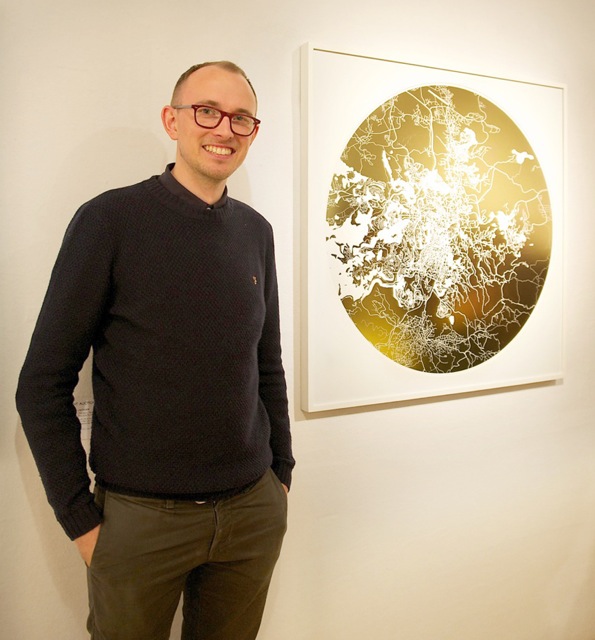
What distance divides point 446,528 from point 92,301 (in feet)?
4.70

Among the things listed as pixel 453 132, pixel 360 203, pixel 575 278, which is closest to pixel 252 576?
pixel 360 203

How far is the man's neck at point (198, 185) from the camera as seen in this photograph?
51.1 inches

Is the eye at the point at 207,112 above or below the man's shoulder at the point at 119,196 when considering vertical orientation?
above

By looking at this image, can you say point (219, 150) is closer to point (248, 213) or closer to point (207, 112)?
point (207, 112)

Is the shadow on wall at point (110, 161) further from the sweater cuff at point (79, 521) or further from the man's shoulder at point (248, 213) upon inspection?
the sweater cuff at point (79, 521)

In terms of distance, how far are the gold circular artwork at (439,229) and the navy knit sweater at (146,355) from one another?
20.7 inches

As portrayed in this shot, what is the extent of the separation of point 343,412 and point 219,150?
873mm

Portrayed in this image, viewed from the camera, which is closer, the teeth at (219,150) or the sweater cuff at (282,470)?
the teeth at (219,150)

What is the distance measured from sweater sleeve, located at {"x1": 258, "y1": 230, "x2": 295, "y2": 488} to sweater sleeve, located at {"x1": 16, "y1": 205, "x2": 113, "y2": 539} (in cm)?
45

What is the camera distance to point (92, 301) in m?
1.17

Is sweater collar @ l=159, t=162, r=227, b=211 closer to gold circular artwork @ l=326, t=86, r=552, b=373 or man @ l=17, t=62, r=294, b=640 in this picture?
man @ l=17, t=62, r=294, b=640

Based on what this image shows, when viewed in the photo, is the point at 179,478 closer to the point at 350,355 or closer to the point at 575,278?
the point at 350,355

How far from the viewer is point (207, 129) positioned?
125cm

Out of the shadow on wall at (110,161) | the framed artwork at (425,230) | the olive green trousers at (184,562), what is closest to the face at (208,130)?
the shadow on wall at (110,161)
